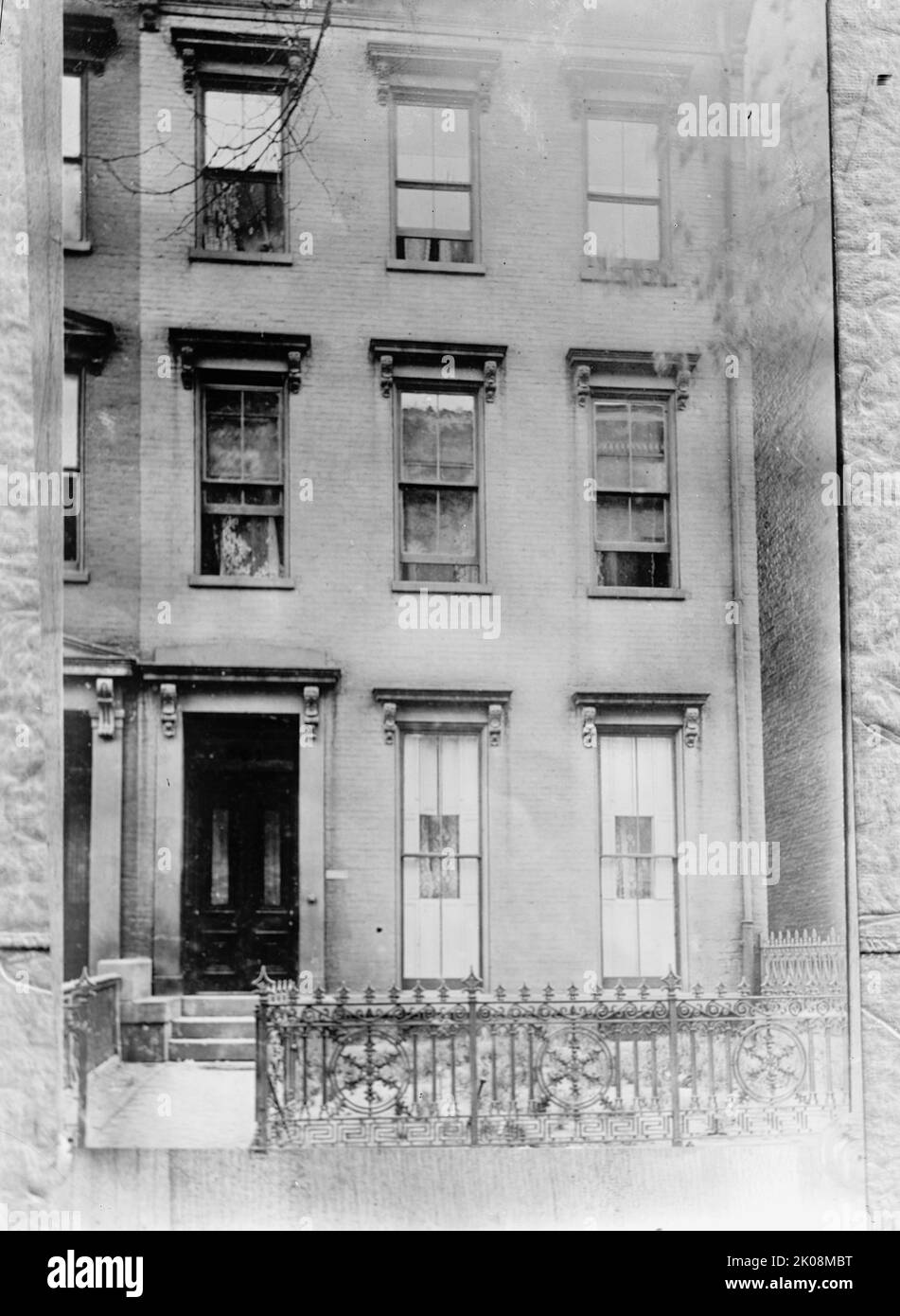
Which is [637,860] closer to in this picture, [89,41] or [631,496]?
[631,496]

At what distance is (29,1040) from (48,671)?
4.62 feet

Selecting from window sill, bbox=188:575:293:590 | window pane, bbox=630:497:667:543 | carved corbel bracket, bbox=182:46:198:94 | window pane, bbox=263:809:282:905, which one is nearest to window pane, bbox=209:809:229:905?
window pane, bbox=263:809:282:905

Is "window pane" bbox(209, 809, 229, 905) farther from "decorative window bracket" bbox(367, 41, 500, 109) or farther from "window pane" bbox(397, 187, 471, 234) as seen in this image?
"decorative window bracket" bbox(367, 41, 500, 109)

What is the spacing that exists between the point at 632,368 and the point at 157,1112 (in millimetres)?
3487

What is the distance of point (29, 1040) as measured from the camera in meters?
4.59

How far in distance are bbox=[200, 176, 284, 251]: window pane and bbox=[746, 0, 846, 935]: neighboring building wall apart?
1.95 meters

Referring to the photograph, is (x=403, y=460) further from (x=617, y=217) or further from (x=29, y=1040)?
(x=29, y=1040)

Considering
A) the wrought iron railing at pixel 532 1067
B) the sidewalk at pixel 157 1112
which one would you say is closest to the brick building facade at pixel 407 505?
the wrought iron railing at pixel 532 1067

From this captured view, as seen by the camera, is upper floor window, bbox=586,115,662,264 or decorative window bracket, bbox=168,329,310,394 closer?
decorative window bracket, bbox=168,329,310,394

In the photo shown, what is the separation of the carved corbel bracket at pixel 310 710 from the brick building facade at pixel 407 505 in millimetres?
19

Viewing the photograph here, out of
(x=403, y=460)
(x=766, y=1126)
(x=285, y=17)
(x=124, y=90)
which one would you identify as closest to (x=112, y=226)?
(x=124, y=90)

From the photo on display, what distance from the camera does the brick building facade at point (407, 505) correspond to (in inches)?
186

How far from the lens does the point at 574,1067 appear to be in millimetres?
4703

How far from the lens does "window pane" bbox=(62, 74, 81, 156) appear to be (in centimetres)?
487
